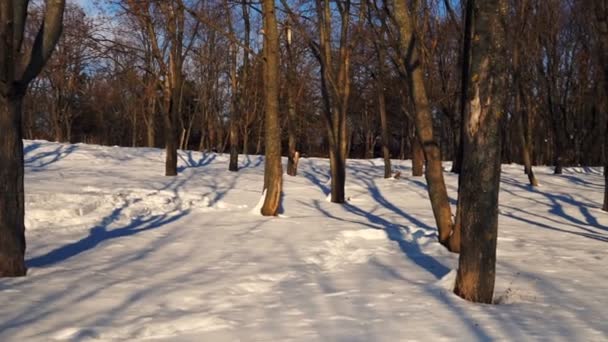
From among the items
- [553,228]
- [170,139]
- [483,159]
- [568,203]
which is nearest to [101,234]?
[483,159]

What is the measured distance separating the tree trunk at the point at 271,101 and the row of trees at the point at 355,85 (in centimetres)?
3

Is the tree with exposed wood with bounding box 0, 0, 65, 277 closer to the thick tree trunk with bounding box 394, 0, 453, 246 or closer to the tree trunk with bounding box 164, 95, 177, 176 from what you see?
the thick tree trunk with bounding box 394, 0, 453, 246

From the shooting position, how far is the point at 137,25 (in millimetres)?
22953

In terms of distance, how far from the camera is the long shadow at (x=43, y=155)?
2355 centimetres

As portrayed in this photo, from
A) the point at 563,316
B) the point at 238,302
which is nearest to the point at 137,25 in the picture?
the point at 238,302

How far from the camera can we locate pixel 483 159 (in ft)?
21.2

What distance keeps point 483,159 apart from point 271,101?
7.70 meters

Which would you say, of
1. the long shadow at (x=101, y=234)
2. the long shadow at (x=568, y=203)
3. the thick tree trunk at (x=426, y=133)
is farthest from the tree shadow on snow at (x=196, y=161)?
the thick tree trunk at (x=426, y=133)

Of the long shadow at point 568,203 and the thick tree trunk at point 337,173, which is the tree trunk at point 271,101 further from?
the long shadow at point 568,203

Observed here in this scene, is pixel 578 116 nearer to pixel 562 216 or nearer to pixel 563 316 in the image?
pixel 562 216

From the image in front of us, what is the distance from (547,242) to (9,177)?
8.96m

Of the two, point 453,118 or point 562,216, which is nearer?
point 562,216

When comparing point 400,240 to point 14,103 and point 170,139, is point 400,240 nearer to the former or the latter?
point 14,103

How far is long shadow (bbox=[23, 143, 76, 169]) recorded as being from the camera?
23.5 m
